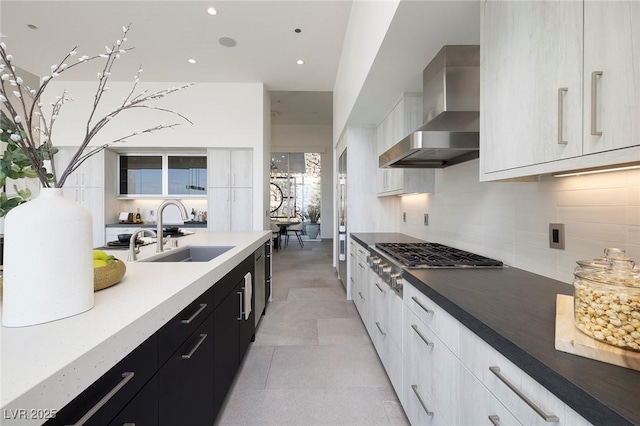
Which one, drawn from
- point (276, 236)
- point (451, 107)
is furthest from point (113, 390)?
point (276, 236)

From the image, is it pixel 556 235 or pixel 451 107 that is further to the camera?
pixel 451 107

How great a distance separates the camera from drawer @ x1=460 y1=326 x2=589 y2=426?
630 mm

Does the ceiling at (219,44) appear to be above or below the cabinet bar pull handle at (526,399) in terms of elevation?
above

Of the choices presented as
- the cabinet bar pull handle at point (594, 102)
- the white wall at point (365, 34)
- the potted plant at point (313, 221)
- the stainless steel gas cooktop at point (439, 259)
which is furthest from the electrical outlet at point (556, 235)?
the potted plant at point (313, 221)

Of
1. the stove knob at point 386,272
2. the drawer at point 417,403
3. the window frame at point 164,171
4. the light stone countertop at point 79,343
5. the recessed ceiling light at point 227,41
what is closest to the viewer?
the light stone countertop at point 79,343

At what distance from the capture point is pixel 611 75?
0.77 metres

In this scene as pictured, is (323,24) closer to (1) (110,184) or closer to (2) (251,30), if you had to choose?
(2) (251,30)

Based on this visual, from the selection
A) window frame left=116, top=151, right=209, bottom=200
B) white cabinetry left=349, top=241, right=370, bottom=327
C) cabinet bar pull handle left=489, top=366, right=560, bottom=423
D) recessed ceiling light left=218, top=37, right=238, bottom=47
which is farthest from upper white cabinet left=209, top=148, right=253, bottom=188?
cabinet bar pull handle left=489, top=366, right=560, bottom=423

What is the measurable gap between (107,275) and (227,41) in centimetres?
377

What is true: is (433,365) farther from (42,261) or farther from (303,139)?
(303,139)

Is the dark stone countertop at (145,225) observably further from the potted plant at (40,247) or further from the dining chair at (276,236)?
the potted plant at (40,247)

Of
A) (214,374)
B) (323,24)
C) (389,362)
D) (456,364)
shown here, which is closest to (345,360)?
(389,362)

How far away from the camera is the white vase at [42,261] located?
0.67m

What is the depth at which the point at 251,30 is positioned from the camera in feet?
11.6
